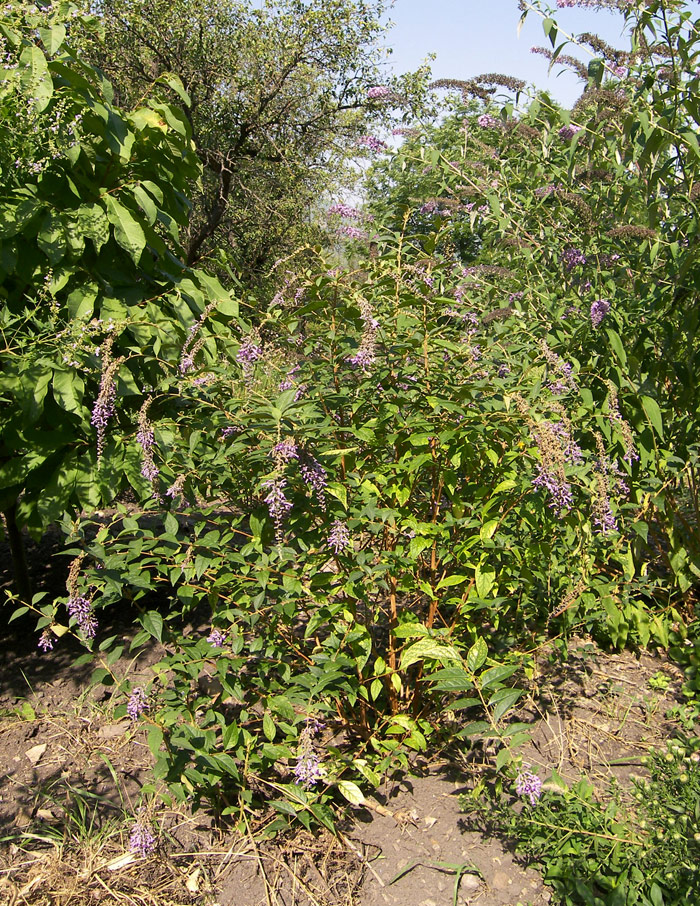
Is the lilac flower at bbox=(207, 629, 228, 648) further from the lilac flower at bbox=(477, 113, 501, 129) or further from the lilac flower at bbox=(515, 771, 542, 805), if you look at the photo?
the lilac flower at bbox=(477, 113, 501, 129)

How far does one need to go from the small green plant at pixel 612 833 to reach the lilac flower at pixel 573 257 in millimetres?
1828

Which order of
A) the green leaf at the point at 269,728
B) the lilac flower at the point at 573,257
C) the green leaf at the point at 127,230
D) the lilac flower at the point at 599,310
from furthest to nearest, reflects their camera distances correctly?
the lilac flower at the point at 573,257 < the lilac flower at the point at 599,310 < the green leaf at the point at 127,230 < the green leaf at the point at 269,728

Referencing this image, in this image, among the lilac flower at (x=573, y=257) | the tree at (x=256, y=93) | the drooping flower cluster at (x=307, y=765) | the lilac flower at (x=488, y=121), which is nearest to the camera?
the drooping flower cluster at (x=307, y=765)

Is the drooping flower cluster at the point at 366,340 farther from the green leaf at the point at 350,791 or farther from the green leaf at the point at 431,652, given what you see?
the green leaf at the point at 350,791

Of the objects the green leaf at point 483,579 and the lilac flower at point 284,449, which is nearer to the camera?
the lilac flower at point 284,449

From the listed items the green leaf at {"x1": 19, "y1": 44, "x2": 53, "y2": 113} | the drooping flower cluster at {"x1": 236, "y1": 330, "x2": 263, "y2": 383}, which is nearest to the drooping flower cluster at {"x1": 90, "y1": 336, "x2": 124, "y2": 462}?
the drooping flower cluster at {"x1": 236, "y1": 330, "x2": 263, "y2": 383}

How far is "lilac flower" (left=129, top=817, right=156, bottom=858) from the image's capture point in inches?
73.2

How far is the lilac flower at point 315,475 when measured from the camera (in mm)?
1890

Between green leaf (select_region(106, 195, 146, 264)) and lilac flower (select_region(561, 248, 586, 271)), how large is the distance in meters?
1.68

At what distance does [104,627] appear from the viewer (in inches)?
131

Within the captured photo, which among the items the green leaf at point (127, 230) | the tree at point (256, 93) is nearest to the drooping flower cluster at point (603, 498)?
the green leaf at point (127, 230)

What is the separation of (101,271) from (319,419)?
3.88 ft

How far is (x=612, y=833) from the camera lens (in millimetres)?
1913

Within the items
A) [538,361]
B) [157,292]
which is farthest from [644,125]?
[157,292]
